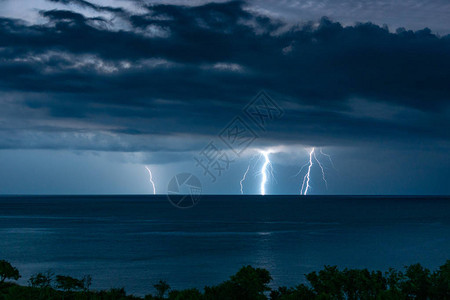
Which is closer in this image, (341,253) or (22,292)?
(22,292)

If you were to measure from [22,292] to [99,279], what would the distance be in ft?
103

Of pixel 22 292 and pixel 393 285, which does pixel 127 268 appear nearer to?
pixel 22 292

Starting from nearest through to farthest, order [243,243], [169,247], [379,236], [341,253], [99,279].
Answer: [99,279] < [341,253] < [169,247] < [243,243] < [379,236]

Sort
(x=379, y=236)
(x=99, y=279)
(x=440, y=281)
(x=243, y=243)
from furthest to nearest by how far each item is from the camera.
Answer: (x=379, y=236) < (x=243, y=243) < (x=99, y=279) < (x=440, y=281)

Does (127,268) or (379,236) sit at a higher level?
(379,236)

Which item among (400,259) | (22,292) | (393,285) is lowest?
(22,292)

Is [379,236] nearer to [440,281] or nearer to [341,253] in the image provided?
[341,253]

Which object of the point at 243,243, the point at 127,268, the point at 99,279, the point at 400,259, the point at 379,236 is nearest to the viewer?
the point at 99,279

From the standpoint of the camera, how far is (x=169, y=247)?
299 ft

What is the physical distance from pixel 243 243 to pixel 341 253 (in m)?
22.5

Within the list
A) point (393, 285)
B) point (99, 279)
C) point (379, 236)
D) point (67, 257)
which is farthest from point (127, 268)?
point (379, 236)

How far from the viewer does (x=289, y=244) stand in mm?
94875

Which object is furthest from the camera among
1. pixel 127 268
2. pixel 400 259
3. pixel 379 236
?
pixel 379 236

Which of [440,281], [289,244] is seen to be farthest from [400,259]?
[440,281]
